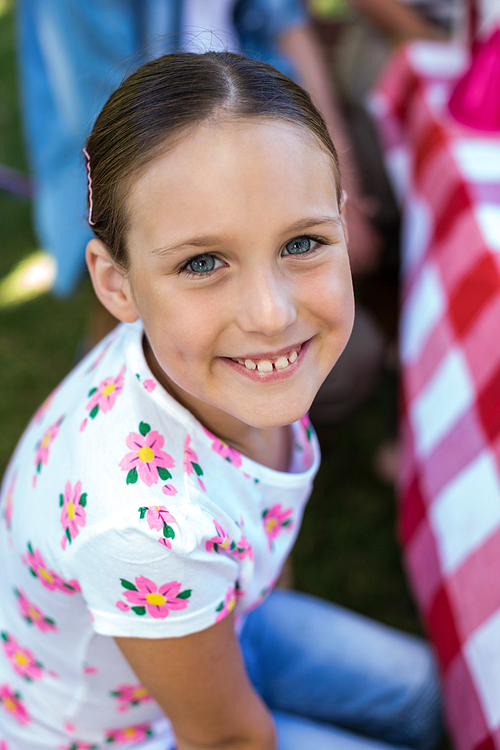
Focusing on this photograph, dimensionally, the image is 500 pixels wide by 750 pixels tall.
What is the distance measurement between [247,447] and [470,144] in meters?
0.81

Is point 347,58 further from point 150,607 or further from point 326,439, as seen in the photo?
point 150,607

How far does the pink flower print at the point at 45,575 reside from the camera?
2.19 feet

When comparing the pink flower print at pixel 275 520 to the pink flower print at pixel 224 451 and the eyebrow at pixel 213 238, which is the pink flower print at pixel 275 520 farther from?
the eyebrow at pixel 213 238

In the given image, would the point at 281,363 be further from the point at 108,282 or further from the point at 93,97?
the point at 93,97

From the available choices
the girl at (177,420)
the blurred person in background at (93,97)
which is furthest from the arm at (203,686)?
the blurred person in background at (93,97)

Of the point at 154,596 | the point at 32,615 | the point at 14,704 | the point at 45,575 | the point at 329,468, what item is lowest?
the point at 329,468

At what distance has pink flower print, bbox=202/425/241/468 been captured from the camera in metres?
0.67

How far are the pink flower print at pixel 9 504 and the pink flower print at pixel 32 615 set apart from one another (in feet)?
0.27

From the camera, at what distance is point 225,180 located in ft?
1.73

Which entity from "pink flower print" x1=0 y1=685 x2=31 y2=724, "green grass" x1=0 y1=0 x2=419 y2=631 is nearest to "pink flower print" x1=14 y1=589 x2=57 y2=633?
"pink flower print" x1=0 y1=685 x2=31 y2=724

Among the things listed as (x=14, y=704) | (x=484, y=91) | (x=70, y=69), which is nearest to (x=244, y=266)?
(x=14, y=704)

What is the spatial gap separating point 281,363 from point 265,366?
16 millimetres

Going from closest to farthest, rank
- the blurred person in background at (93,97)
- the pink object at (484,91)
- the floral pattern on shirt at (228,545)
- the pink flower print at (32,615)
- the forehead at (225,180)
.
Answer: the forehead at (225,180), the floral pattern on shirt at (228,545), the pink flower print at (32,615), the pink object at (484,91), the blurred person in background at (93,97)

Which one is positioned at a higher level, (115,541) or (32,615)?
(115,541)
